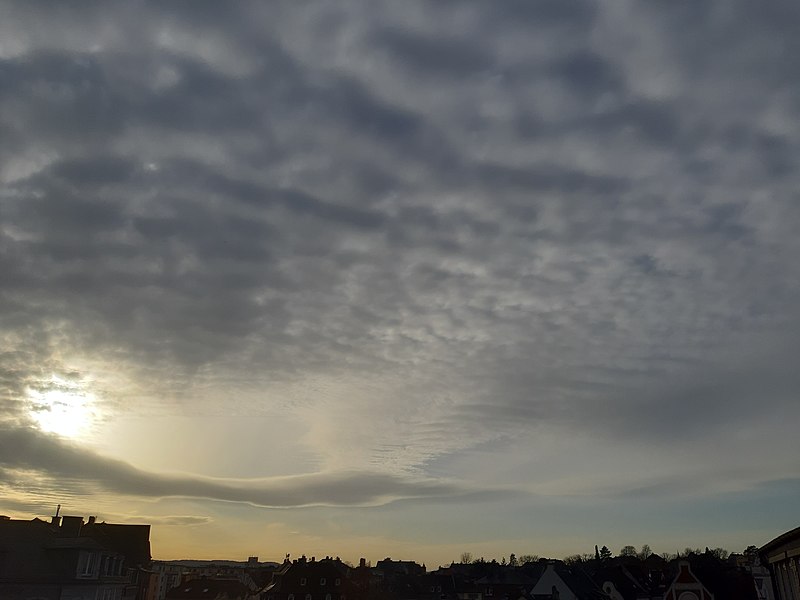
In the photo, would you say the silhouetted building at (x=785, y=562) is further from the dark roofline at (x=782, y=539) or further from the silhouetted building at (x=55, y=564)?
the silhouetted building at (x=55, y=564)

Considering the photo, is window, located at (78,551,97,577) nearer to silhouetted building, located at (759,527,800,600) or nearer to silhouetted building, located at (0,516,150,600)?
silhouetted building, located at (0,516,150,600)

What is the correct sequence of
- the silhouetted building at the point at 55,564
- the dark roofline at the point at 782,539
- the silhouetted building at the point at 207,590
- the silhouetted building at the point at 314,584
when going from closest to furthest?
the dark roofline at the point at 782,539
the silhouetted building at the point at 55,564
the silhouetted building at the point at 314,584
the silhouetted building at the point at 207,590

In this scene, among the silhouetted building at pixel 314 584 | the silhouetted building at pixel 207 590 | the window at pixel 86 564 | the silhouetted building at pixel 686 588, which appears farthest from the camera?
the silhouetted building at pixel 207 590

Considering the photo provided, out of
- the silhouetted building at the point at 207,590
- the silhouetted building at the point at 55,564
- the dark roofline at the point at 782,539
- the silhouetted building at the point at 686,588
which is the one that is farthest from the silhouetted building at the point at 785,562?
the silhouetted building at the point at 207,590

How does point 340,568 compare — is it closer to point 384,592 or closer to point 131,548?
point 384,592

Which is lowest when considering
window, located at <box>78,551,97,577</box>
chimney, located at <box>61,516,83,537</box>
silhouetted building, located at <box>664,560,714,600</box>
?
silhouetted building, located at <box>664,560,714,600</box>

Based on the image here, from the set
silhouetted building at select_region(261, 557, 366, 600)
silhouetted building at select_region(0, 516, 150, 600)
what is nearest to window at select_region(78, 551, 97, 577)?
silhouetted building at select_region(0, 516, 150, 600)

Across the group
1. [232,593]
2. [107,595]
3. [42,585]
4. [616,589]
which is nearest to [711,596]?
[616,589]

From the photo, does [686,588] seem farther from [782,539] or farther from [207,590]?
[207,590]

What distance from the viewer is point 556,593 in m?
97.1

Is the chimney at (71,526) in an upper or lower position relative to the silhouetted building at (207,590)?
upper

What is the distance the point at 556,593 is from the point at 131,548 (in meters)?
60.9

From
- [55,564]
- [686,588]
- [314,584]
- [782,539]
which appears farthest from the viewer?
[314,584]

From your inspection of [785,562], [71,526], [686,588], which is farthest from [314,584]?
[785,562]
